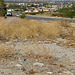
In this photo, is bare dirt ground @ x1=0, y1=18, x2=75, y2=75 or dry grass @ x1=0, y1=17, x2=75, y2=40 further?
dry grass @ x1=0, y1=17, x2=75, y2=40

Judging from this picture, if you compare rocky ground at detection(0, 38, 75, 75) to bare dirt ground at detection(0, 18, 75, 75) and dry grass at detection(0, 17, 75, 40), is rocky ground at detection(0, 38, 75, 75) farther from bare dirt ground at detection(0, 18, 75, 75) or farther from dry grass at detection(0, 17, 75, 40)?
dry grass at detection(0, 17, 75, 40)

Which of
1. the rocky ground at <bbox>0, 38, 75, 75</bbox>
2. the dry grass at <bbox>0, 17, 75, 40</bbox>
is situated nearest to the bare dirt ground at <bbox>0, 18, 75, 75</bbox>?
the rocky ground at <bbox>0, 38, 75, 75</bbox>

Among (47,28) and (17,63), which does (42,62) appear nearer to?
(17,63)

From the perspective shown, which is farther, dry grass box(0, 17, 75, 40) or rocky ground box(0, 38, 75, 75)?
dry grass box(0, 17, 75, 40)

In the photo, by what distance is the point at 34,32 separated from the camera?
39.3 feet

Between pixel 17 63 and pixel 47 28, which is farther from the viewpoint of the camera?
pixel 47 28

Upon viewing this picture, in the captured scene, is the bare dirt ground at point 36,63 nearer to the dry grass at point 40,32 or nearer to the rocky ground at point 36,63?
the rocky ground at point 36,63

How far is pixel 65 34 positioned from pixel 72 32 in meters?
0.45

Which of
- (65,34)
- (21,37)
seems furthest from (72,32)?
(21,37)

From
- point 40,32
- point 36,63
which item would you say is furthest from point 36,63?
point 40,32

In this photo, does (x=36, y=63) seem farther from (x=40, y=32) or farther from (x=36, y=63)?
(x=40, y=32)

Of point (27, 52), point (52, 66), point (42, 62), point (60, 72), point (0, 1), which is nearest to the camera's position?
point (60, 72)

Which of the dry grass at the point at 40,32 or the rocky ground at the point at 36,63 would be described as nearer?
the rocky ground at the point at 36,63

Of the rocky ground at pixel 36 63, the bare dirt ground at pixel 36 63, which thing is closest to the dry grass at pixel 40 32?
the bare dirt ground at pixel 36 63
